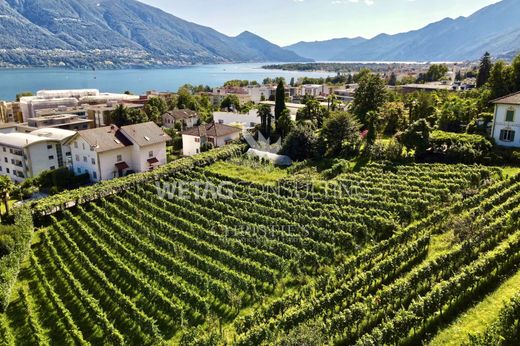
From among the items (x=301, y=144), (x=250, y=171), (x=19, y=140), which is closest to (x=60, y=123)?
(x=19, y=140)

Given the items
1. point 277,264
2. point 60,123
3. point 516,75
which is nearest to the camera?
point 277,264

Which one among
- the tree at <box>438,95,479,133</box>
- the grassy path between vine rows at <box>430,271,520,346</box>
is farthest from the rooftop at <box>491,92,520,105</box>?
the grassy path between vine rows at <box>430,271,520,346</box>

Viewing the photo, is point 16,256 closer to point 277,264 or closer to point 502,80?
point 277,264

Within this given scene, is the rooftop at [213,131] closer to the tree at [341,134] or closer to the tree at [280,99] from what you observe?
the tree at [280,99]

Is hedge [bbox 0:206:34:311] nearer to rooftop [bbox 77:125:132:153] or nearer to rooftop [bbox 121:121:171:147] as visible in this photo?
rooftop [bbox 77:125:132:153]

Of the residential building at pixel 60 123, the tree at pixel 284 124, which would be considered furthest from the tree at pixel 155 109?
the tree at pixel 284 124

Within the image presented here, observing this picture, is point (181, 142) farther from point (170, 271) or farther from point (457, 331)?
point (457, 331)

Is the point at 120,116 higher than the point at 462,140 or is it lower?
lower
